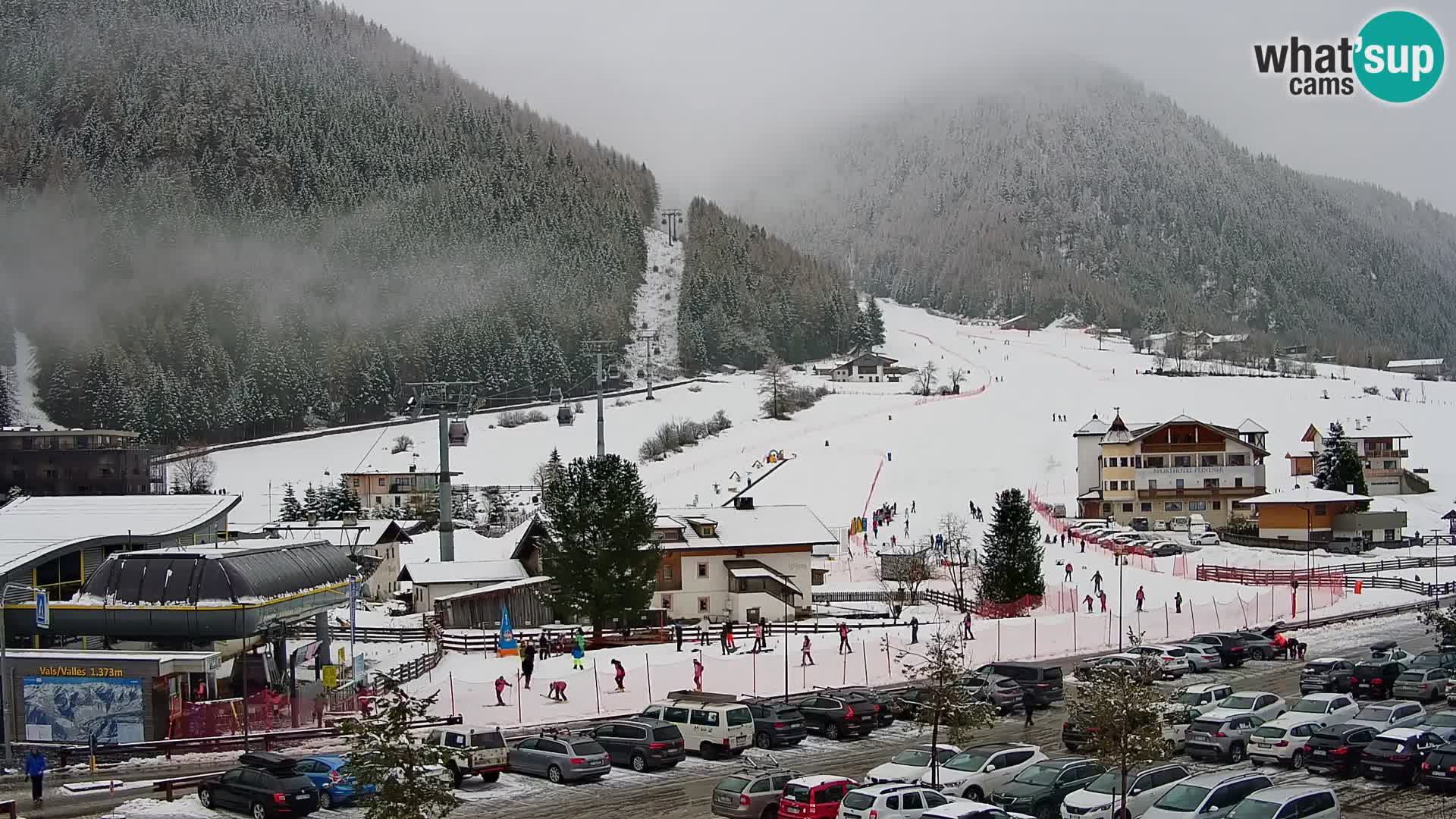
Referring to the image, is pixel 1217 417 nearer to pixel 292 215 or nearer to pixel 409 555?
pixel 409 555

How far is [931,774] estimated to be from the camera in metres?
22.8

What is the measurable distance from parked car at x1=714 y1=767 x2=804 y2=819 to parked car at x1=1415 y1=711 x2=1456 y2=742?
1153cm

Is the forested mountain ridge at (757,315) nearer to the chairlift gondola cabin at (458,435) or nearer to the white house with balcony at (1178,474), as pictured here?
the white house with balcony at (1178,474)

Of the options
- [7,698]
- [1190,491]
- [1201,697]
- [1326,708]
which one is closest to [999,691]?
[1201,697]

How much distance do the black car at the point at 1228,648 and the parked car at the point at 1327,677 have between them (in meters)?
4.73

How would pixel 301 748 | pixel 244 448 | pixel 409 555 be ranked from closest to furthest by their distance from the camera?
pixel 301 748, pixel 409 555, pixel 244 448

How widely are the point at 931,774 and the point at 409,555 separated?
48951mm

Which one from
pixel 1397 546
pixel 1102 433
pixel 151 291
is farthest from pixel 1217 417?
pixel 151 291

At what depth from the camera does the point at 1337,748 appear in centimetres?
2441

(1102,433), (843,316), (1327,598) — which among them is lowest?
(1327,598)

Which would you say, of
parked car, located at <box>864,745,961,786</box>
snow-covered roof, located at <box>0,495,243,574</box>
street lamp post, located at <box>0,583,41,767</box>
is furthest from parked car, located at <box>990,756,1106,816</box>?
snow-covered roof, located at <box>0,495,243,574</box>

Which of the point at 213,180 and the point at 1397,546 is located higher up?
the point at 213,180

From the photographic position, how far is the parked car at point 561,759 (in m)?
25.6

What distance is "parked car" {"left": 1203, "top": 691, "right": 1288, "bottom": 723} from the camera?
1075 inches
